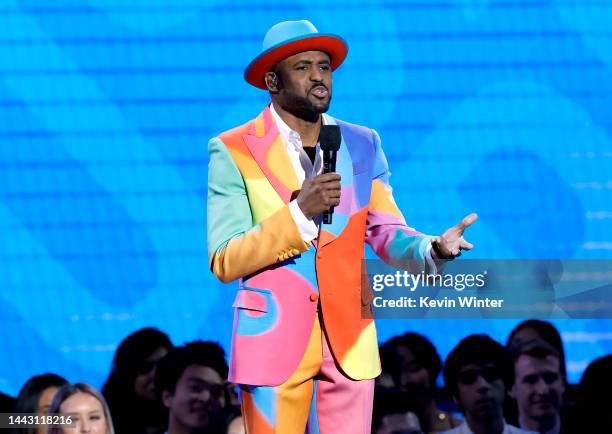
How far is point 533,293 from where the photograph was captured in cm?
399

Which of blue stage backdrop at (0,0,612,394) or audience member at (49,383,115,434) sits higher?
blue stage backdrop at (0,0,612,394)

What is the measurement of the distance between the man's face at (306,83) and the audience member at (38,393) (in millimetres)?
2077

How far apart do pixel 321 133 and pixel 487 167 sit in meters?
2.33

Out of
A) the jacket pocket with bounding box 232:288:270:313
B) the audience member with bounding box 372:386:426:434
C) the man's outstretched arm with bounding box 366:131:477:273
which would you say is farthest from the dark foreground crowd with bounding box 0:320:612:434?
the jacket pocket with bounding box 232:288:270:313

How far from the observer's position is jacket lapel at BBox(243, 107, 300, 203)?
101 inches

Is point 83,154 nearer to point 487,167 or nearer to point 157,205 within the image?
point 157,205

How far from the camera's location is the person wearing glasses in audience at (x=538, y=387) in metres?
4.30

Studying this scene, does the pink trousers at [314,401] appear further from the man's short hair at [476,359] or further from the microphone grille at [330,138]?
the man's short hair at [476,359]

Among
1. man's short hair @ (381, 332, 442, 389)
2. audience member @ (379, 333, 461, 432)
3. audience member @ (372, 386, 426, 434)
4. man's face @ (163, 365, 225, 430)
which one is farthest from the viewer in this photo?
man's short hair @ (381, 332, 442, 389)

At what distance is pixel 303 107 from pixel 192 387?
2013mm

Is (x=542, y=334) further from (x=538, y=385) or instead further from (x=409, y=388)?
(x=409, y=388)

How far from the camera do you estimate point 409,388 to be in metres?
4.45

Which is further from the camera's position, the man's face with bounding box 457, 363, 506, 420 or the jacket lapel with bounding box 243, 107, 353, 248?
the man's face with bounding box 457, 363, 506, 420

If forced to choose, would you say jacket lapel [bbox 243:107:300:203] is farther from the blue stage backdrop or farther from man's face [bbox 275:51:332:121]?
the blue stage backdrop
